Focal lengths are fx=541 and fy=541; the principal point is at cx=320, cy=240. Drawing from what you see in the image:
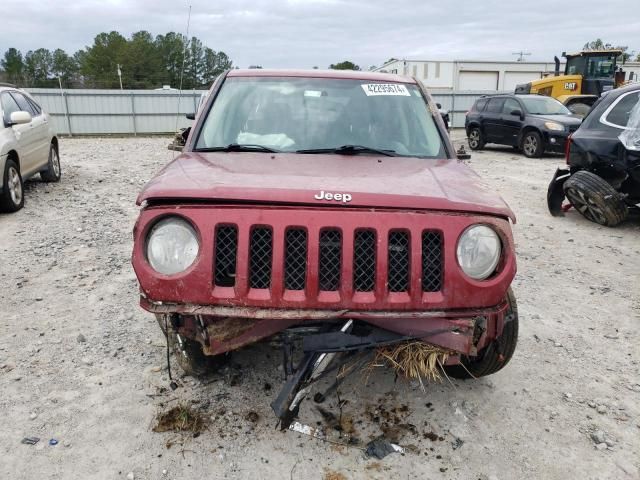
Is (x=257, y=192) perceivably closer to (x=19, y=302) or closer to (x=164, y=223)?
(x=164, y=223)

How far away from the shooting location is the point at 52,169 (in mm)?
9602

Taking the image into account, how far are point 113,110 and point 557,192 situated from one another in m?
18.0

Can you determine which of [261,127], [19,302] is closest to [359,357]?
[261,127]

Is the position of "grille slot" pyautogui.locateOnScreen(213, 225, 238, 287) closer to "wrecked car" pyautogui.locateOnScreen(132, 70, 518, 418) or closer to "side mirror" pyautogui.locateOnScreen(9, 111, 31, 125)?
"wrecked car" pyautogui.locateOnScreen(132, 70, 518, 418)

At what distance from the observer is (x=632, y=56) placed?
2291 inches

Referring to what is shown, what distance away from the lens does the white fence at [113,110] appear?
67.2 ft

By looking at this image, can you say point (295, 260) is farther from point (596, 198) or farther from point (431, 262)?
point (596, 198)

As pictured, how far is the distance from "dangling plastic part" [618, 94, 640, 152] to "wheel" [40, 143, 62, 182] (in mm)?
8921

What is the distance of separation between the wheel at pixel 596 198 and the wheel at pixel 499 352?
4.64m

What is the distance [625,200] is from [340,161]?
538 centimetres

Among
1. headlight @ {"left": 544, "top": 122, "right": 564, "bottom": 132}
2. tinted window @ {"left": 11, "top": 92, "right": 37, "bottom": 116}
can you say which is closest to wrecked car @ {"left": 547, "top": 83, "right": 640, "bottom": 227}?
headlight @ {"left": 544, "top": 122, "right": 564, "bottom": 132}

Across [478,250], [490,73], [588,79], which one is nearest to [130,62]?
[490,73]

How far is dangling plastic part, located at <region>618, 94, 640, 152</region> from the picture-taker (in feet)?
21.4

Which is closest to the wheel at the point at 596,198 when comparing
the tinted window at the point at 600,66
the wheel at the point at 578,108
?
the wheel at the point at 578,108
